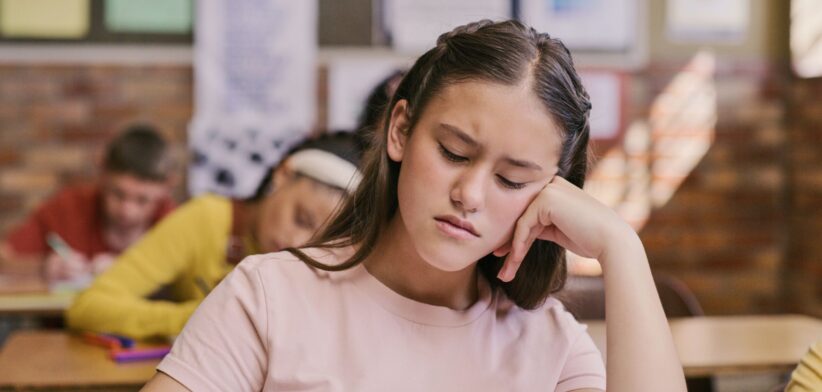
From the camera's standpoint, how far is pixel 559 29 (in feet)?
14.5

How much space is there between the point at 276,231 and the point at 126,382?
579 millimetres

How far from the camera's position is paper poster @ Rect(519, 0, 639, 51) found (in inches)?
174

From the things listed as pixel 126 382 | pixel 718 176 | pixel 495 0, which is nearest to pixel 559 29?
pixel 495 0

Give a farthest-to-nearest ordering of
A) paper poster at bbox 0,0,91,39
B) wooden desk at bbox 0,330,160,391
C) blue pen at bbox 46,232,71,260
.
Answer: paper poster at bbox 0,0,91,39 < blue pen at bbox 46,232,71,260 < wooden desk at bbox 0,330,160,391

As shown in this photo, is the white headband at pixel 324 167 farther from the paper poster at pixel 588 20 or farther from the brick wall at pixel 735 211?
the brick wall at pixel 735 211

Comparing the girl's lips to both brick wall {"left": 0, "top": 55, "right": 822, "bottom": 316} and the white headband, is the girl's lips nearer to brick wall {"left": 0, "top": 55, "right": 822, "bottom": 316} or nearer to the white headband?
the white headband

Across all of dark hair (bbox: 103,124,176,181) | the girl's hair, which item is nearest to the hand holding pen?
dark hair (bbox: 103,124,176,181)

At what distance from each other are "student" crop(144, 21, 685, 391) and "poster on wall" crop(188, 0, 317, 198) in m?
2.89

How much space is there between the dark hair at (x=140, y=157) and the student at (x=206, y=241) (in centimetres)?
82

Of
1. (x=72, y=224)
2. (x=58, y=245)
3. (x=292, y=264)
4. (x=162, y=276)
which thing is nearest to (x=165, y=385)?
(x=292, y=264)

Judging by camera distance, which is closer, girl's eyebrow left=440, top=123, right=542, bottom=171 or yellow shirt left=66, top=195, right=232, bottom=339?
girl's eyebrow left=440, top=123, right=542, bottom=171

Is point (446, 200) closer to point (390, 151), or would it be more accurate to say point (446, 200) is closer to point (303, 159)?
point (390, 151)

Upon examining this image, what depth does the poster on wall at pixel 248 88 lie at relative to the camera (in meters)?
4.21

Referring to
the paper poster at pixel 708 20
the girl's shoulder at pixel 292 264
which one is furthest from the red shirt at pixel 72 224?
the girl's shoulder at pixel 292 264
